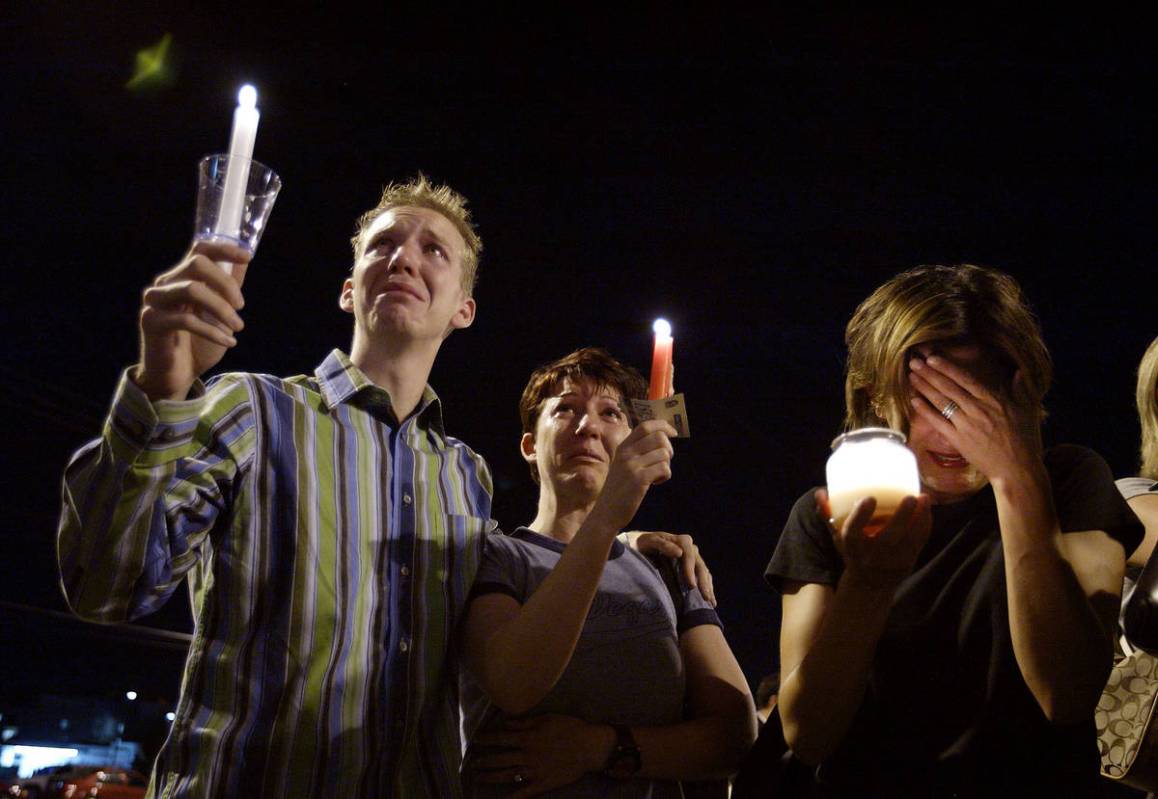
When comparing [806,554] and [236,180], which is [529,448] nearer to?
[806,554]

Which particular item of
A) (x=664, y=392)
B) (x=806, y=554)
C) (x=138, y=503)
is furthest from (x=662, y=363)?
(x=138, y=503)

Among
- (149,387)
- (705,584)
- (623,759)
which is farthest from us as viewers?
(705,584)

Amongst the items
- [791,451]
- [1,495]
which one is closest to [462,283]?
[791,451]

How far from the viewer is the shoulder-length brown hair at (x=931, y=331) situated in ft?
6.28

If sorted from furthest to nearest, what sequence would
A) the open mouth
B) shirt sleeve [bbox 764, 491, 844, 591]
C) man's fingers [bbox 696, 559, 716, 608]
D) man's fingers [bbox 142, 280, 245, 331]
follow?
1. man's fingers [bbox 696, 559, 716, 608]
2. the open mouth
3. shirt sleeve [bbox 764, 491, 844, 591]
4. man's fingers [bbox 142, 280, 245, 331]

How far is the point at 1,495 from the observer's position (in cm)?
1912

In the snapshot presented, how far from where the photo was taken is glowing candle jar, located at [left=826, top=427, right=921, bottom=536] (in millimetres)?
1551

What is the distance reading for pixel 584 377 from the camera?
2.93 m

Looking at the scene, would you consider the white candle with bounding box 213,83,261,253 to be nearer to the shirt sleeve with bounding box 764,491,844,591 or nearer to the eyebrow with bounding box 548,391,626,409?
the shirt sleeve with bounding box 764,491,844,591

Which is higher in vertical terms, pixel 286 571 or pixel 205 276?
pixel 205 276

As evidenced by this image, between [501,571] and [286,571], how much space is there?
1.92ft

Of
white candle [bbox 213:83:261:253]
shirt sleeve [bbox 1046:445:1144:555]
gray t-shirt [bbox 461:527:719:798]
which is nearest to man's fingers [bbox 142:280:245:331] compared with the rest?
white candle [bbox 213:83:261:253]

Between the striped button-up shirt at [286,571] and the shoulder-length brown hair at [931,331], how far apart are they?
43.7 inches

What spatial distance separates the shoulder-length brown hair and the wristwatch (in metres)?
0.96
